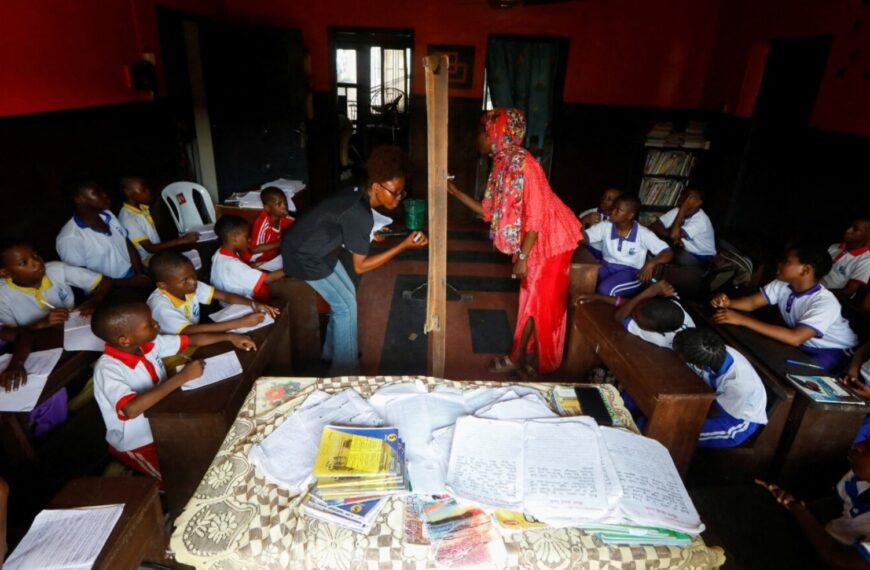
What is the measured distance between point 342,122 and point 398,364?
482 centimetres

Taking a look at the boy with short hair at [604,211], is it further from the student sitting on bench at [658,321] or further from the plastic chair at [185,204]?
the plastic chair at [185,204]

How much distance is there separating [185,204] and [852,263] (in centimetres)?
477

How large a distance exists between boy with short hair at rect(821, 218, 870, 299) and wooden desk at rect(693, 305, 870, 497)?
3.80 ft

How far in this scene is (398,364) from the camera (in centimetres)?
322

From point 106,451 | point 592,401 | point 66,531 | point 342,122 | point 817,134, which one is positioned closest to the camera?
point 66,531

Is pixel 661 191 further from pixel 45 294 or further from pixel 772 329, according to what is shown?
pixel 45 294

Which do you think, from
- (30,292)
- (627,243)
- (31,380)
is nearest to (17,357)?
(31,380)

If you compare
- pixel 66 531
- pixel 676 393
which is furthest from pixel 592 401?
pixel 66 531

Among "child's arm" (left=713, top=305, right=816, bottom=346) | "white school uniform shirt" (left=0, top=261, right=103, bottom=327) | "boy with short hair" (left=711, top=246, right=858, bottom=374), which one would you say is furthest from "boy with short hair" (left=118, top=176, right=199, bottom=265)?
"boy with short hair" (left=711, top=246, right=858, bottom=374)

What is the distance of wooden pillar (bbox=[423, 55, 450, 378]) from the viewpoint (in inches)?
59.2

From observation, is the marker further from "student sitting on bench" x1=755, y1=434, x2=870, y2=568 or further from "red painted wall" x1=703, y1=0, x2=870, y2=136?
"red painted wall" x1=703, y1=0, x2=870, y2=136

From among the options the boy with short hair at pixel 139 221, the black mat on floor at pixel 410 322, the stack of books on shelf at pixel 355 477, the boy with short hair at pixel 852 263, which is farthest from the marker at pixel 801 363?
the boy with short hair at pixel 139 221

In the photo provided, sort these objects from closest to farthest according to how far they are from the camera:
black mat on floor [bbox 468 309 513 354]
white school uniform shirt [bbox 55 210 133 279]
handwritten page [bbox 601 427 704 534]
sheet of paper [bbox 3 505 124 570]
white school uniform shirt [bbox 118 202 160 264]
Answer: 1. sheet of paper [bbox 3 505 124 570]
2. handwritten page [bbox 601 427 704 534]
3. white school uniform shirt [bbox 55 210 133 279]
4. white school uniform shirt [bbox 118 202 160 264]
5. black mat on floor [bbox 468 309 513 354]

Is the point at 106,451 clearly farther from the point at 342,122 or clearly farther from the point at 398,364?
the point at 342,122
